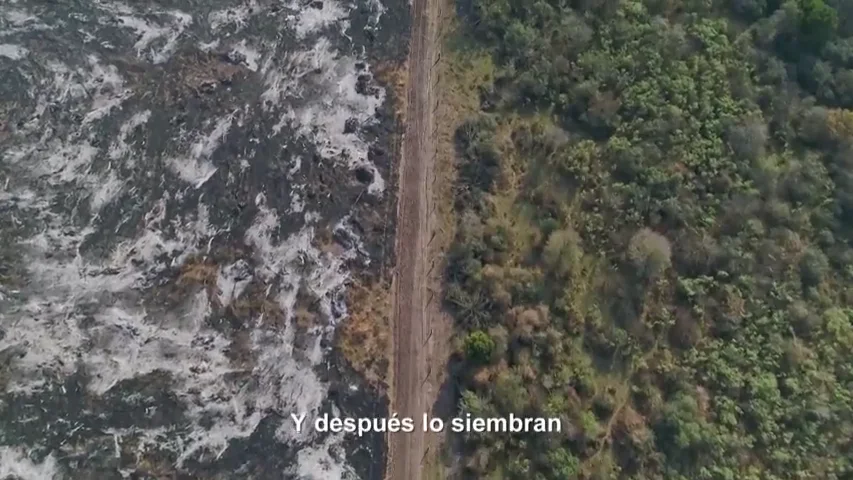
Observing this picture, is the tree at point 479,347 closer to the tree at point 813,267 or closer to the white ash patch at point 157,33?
the tree at point 813,267

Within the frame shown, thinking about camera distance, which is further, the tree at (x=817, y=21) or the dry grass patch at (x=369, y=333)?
the tree at (x=817, y=21)

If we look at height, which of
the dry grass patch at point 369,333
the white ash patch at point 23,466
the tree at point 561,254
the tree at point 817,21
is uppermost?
the tree at point 817,21

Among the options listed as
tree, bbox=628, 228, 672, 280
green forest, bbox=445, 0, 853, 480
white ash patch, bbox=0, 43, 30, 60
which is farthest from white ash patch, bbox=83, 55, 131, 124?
tree, bbox=628, 228, 672, 280

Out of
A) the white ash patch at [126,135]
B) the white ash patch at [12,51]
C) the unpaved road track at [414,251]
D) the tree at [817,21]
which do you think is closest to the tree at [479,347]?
the unpaved road track at [414,251]

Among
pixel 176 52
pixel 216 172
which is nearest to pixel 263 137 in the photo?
pixel 216 172

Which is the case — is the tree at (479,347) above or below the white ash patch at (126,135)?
below

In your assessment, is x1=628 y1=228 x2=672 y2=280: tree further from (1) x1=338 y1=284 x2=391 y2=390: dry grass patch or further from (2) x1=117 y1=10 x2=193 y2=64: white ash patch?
(2) x1=117 y1=10 x2=193 y2=64: white ash patch
